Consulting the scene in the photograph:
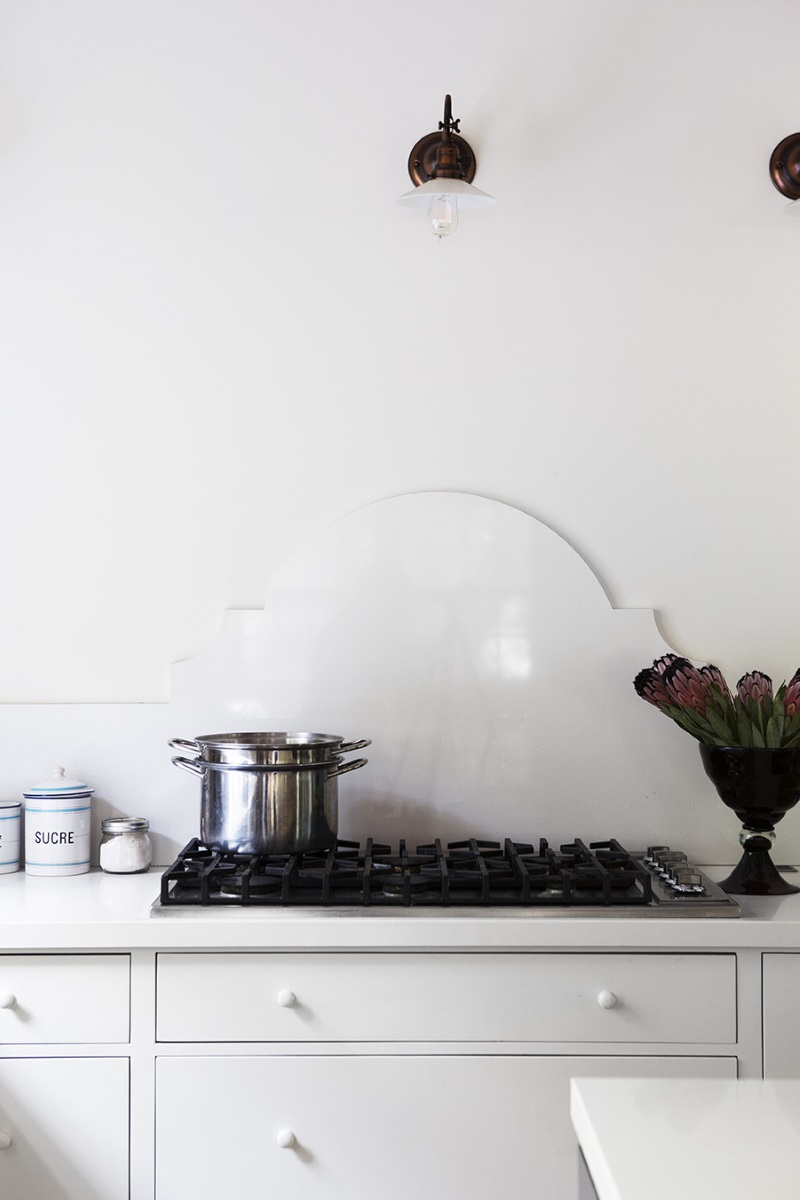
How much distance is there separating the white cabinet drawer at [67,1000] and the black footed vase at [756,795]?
42.0 inches

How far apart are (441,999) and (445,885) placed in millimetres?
179

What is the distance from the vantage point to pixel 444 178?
2.05 meters

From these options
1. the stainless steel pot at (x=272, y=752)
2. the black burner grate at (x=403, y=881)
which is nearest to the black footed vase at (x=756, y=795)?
the black burner grate at (x=403, y=881)

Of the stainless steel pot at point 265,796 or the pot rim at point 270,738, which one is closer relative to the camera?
the stainless steel pot at point 265,796

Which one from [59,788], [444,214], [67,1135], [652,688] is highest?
[444,214]

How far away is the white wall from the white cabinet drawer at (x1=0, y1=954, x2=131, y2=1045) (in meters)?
0.64

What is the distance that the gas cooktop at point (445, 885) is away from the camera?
5.80 feet

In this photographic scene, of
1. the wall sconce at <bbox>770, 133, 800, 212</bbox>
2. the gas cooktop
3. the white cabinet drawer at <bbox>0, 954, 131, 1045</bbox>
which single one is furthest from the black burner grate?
the wall sconce at <bbox>770, 133, 800, 212</bbox>

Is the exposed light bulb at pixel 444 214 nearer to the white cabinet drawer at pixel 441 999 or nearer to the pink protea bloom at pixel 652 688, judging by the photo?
the pink protea bloom at pixel 652 688

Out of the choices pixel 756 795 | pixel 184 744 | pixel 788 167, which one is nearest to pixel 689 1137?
pixel 756 795

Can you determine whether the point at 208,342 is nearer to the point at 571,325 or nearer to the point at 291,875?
the point at 571,325

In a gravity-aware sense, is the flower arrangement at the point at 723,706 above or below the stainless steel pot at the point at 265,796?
above

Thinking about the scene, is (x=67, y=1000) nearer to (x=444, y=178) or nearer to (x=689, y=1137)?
(x=689, y=1137)

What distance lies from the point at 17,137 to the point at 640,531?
1.54 m
